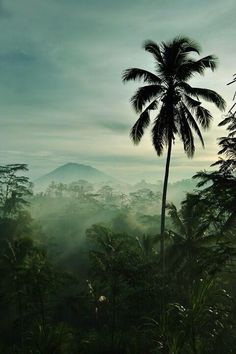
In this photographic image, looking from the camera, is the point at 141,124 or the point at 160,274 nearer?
the point at 141,124

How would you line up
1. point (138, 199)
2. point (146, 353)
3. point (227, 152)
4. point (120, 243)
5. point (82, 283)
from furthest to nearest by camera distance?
point (138, 199) < point (82, 283) < point (120, 243) < point (146, 353) < point (227, 152)

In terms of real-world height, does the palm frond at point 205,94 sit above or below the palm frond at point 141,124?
above

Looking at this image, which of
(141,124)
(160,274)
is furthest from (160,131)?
(160,274)

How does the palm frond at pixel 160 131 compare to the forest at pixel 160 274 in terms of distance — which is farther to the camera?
the palm frond at pixel 160 131

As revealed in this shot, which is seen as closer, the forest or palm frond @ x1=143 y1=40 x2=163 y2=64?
the forest

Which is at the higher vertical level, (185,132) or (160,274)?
(185,132)

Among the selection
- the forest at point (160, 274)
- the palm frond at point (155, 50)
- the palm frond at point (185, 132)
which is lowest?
the forest at point (160, 274)

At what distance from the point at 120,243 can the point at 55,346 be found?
1886cm

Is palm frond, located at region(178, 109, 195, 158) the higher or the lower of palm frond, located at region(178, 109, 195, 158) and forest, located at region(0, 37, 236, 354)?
the higher

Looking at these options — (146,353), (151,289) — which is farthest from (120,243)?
(146,353)

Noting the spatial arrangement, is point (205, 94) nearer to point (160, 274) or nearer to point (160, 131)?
point (160, 131)

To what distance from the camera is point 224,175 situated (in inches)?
584

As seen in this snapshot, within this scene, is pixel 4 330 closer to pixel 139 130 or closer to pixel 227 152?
pixel 139 130

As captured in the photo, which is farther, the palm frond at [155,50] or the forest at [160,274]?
the palm frond at [155,50]
